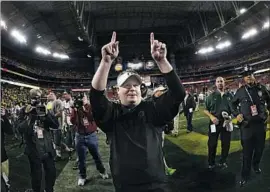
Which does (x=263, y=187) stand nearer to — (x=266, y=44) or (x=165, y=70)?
(x=165, y=70)

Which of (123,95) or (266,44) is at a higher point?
(266,44)

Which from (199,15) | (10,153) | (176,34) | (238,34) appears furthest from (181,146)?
(238,34)

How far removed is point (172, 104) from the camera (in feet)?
4.53

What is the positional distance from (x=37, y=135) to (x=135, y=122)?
1.91 m

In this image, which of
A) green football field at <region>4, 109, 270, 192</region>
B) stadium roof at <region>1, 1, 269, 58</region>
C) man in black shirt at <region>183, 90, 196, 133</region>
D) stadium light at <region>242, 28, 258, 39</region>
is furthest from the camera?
stadium light at <region>242, 28, 258, 39</region>

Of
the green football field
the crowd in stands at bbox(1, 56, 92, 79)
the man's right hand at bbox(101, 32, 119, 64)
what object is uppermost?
the crowd in stands at bbox(1, 56, 92, 79)

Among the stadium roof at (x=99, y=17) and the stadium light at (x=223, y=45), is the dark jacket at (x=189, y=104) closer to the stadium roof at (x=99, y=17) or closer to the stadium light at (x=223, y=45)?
the stadium roof at (x=99, y=17)

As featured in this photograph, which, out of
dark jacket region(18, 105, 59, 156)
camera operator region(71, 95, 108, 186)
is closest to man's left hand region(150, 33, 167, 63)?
dark jacket region(18, 105, 59, 156)

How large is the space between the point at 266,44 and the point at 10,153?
19372mm

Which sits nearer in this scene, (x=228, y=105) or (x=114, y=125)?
(x=114, y=125)

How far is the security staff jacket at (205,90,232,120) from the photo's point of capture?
4.10 meters

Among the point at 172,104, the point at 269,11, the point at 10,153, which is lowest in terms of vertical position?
the point at 10,153

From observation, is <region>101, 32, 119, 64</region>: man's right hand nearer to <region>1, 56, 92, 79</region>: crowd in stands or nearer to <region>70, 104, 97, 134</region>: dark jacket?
<region>70, 104, 97, 134</region>: dark jacket

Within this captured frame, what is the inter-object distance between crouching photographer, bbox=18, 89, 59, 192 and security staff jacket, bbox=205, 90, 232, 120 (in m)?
2.40
